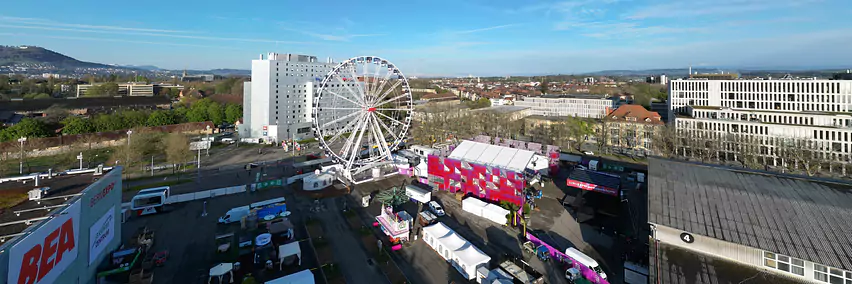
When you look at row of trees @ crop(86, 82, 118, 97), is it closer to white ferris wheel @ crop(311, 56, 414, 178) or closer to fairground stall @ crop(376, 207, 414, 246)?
white ferris wheel @ crop(311, 56, 414, 178)

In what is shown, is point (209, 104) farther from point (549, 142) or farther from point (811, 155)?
point (811, 155)

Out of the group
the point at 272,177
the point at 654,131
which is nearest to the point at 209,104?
the point at 272,177

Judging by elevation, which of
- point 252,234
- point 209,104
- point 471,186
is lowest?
point 252,234

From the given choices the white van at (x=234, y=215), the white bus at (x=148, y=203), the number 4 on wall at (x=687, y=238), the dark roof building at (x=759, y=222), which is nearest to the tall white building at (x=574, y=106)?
the dark roof building at (x=759, y=222)

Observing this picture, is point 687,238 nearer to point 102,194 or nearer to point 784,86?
point 102,194

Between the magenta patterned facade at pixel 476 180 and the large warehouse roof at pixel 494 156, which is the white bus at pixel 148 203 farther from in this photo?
the large warehouse roof at pixel 494 156

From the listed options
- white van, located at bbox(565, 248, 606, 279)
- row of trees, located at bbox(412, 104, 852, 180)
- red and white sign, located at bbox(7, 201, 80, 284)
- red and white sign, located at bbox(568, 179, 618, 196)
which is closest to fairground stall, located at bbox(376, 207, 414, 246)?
white van, located at bbox(565, 248, 606, 279)
